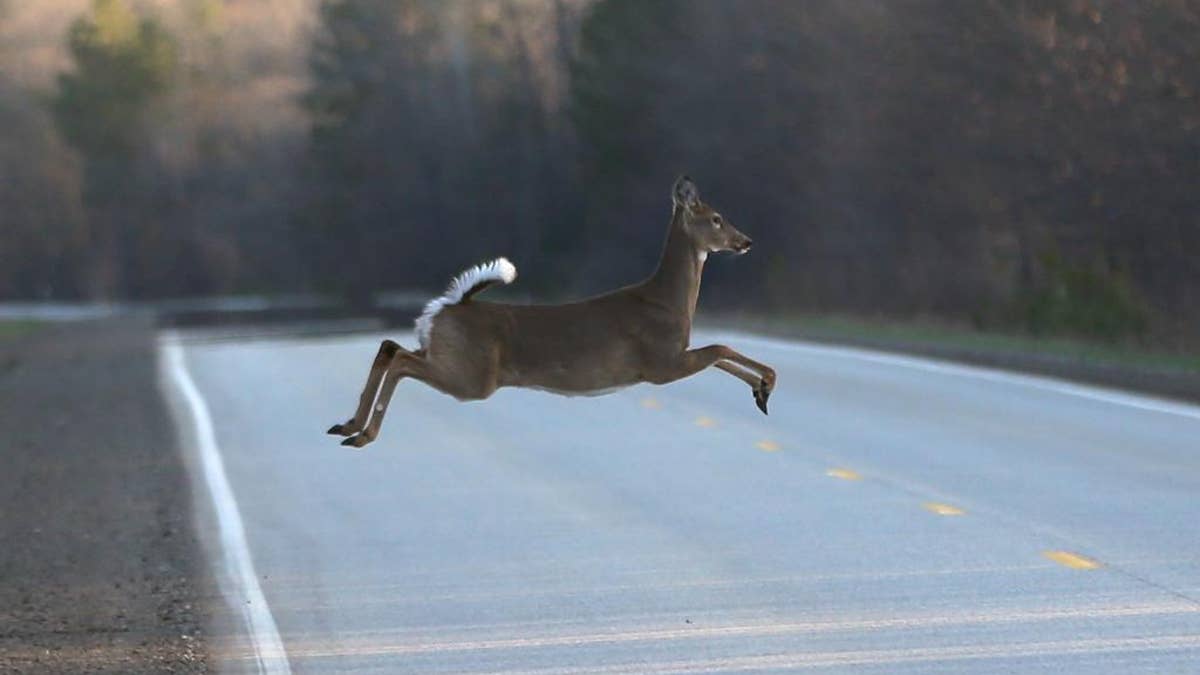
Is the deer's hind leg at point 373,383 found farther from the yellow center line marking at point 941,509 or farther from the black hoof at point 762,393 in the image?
the yellow center line marking at point 941,509

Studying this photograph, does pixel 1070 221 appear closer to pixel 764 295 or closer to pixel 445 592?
pixel 764 295

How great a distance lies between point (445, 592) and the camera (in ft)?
40.4

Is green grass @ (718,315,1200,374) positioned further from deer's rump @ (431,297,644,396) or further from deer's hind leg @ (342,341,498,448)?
deer's hind leg @ (342,341,498,448)

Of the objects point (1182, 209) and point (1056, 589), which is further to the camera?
point (1182, 209)

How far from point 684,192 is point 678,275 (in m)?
0.30

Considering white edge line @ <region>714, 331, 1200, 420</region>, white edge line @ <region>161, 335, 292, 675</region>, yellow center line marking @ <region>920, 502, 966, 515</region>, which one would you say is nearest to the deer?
white edge line @ <region>161, 335, 292, 675</region>

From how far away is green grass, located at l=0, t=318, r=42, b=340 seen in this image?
191 ft

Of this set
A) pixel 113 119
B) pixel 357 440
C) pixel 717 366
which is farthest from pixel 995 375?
pixel 113 119

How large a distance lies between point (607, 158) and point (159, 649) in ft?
204

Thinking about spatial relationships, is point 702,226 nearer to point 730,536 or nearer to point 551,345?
point 551,345

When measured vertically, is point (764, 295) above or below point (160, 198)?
above

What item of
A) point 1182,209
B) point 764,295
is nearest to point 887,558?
point 1182,209

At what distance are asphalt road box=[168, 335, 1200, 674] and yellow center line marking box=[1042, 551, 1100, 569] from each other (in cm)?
3

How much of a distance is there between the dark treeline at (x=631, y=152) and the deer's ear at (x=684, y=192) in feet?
83.7
